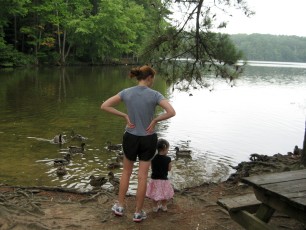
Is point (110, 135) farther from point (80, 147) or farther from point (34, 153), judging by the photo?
point (34, 153)

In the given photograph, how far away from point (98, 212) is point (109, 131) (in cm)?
899

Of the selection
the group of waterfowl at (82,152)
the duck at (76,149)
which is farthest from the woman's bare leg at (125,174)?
the duck at (76,149)

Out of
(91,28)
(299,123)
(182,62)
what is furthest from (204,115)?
(91,28)

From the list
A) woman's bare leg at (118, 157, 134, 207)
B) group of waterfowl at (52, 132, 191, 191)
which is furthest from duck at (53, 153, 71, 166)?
woman's bare leg at (118, 157, 134, 207)

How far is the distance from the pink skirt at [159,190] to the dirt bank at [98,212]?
0.29 m

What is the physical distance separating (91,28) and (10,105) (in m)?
34.9

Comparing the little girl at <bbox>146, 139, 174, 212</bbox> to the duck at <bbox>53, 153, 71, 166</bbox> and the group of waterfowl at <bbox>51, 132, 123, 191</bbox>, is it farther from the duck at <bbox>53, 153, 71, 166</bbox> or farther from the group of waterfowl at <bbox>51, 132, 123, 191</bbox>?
the duck at <bbox>53, 153, 71, 166</bbox>

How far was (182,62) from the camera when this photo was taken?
8.72 metres

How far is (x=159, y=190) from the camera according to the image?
5.78 m

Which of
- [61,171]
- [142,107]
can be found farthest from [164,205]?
[61,171]

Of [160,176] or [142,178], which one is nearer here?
[142,178]

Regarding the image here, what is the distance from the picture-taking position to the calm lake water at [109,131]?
9820 mm

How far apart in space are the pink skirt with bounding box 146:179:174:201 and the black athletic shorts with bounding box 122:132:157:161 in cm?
78

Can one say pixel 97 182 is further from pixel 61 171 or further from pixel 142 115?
pixel 142 115
